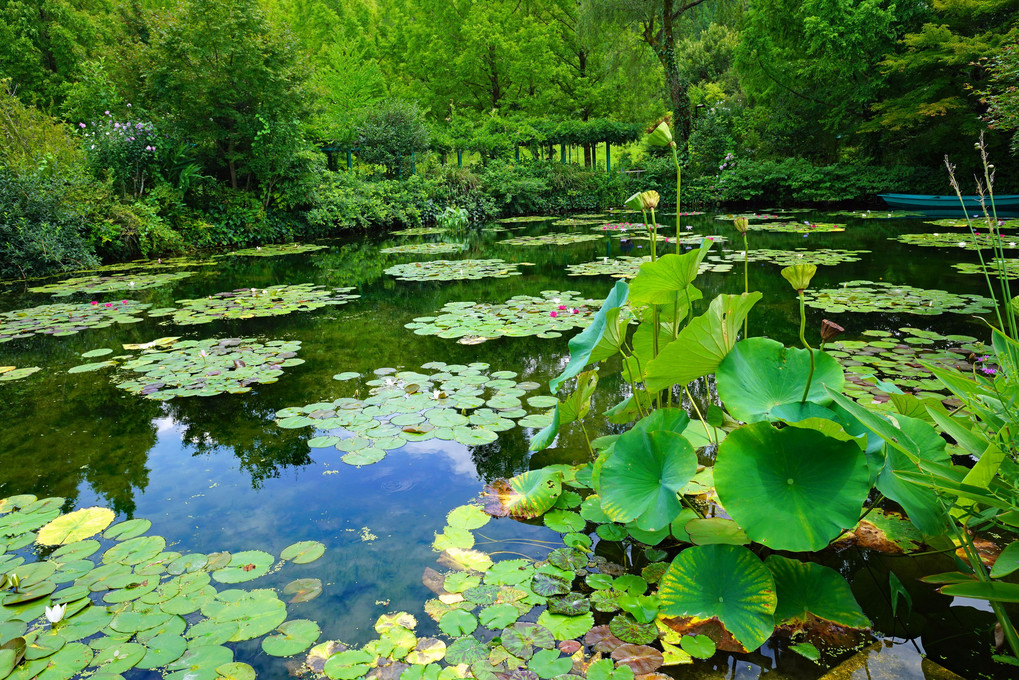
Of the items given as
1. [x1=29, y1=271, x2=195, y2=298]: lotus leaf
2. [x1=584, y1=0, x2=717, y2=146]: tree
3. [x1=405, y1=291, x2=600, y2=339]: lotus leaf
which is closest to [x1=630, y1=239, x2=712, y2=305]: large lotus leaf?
[x1=405, y1=291, x2=600, y2=339]: lotus leaf

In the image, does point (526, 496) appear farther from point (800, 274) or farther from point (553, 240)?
point (553, 240)

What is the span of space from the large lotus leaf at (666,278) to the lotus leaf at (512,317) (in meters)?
2.10

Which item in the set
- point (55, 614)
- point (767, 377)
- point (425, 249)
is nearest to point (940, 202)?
point (425, 249)

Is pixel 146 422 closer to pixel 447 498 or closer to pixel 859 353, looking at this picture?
pixel 447 498

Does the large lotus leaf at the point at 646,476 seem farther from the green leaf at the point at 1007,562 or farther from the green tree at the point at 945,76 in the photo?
the green tree at the point at 945,76

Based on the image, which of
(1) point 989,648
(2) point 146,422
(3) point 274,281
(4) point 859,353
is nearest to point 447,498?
(1) point 989,648

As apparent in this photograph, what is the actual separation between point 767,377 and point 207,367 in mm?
3214

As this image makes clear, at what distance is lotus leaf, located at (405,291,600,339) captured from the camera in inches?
158

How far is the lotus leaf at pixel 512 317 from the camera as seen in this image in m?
4.02

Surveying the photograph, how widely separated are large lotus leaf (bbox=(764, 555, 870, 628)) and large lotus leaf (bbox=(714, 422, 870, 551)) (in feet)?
0.81

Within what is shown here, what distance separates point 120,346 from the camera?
4008mm

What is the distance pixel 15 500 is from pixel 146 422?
0.75 meters

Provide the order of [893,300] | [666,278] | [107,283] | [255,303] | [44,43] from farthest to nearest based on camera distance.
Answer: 1. [44,43]
2. [107,283]
3. [255,303]
4. [893,300]
5. [666,278]

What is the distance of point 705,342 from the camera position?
1.48 meters
